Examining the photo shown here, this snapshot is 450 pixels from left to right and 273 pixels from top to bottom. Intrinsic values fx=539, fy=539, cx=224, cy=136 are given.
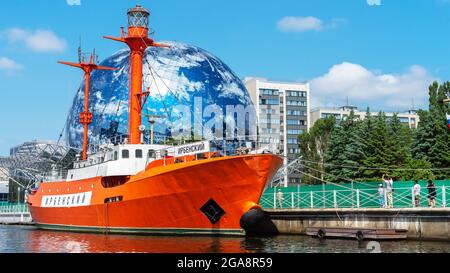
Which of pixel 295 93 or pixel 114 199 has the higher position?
pixel 295 93

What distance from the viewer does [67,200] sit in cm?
4028

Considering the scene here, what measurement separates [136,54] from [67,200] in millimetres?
12063

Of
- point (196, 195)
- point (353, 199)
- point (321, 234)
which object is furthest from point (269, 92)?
point (196, 195)

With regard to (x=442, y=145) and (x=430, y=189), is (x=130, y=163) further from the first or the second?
(x=442, y=145)

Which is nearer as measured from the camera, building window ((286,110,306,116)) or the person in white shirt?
the person in white shirt

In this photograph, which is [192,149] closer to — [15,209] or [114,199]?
[114,199]

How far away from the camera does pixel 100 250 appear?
24609 mm

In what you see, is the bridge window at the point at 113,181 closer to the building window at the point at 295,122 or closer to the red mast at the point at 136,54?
the red mast at the point at 136,54

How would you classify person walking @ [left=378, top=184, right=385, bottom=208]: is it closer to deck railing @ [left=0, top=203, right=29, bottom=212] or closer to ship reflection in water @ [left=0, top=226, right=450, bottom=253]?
ship reflection in water @ [left=0, top=226, right=450, bottom=253]

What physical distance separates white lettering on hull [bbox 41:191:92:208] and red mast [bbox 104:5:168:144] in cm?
497

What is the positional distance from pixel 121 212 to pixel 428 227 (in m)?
17.6

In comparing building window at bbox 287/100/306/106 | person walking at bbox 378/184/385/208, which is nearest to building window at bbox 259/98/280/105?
building window at bbox 287/100/306/106

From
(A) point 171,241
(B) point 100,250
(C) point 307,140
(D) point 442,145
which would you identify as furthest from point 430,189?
(C) point 307,140

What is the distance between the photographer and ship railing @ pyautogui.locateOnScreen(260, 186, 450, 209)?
28.0m
